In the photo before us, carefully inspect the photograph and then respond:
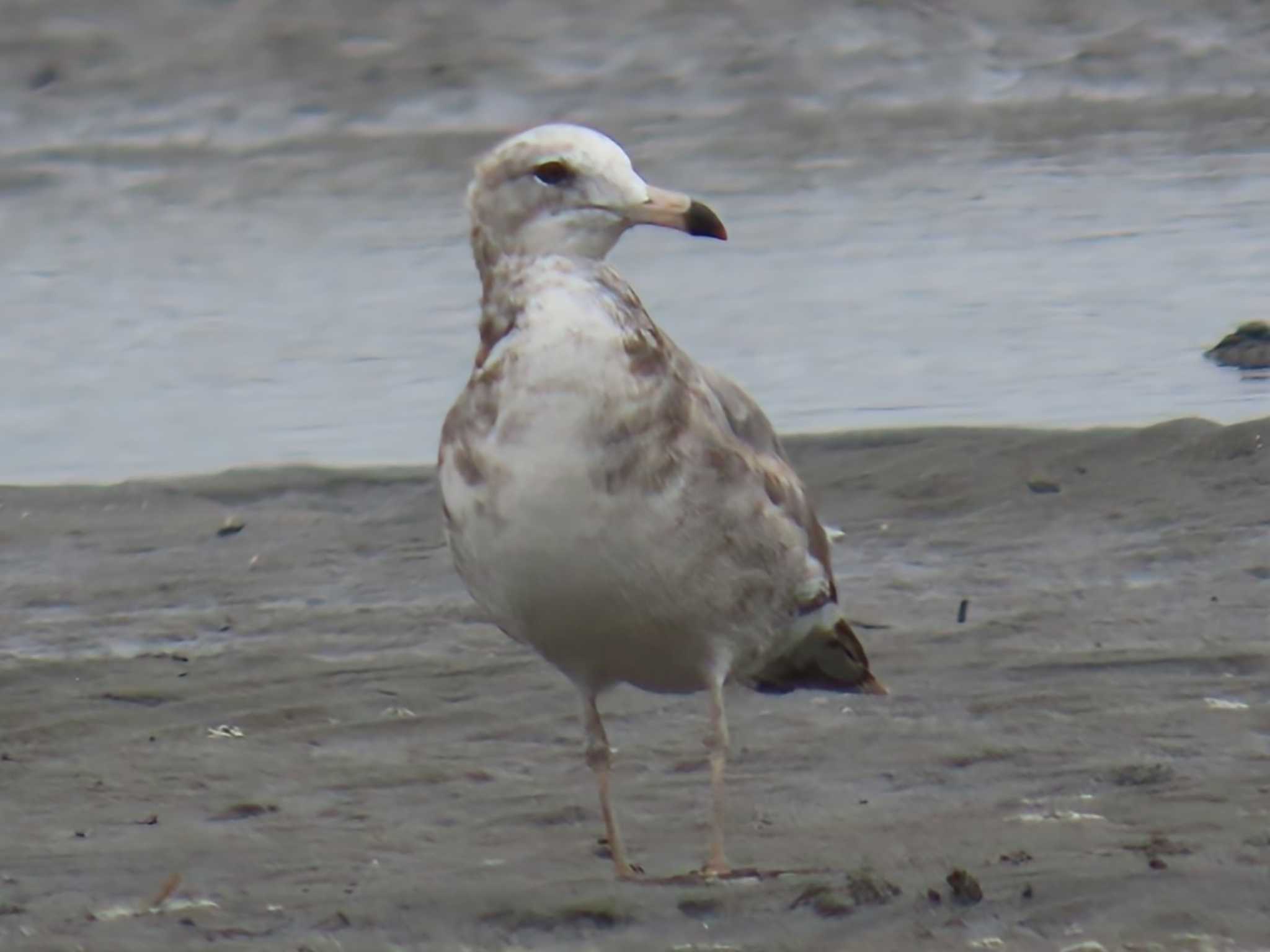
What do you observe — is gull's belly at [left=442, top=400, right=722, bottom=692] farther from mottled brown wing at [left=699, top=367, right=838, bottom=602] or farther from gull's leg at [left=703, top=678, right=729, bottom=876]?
mottled brown wing at [left=699, top=367, right=838, bottom=602]

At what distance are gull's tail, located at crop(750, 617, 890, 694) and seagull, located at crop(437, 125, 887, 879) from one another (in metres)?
0.18

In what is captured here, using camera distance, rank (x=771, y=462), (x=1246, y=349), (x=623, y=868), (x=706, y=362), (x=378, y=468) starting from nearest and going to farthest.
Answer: (x=623, y=868), (x=771, y=462), (x=378, y=468), (x=1246, y=349), (x=706, y=362)

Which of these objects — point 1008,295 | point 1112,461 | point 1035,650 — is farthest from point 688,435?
point 1008,295

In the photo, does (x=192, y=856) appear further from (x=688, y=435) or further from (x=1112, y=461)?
(x=1112, y=461)

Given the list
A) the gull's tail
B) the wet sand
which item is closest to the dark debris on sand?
the wet sand

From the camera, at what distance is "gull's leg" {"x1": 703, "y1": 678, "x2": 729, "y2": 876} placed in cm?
512

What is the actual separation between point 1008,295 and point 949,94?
212 inches

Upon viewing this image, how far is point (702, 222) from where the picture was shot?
5.32 metres

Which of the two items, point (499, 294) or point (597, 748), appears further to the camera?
point (597, 748)

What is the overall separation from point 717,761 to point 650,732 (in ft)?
3.27

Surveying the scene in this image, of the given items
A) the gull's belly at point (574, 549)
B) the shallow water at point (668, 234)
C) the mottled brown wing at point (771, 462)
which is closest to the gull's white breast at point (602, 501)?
the gull's belly at point (574, 549)

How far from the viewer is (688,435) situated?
5.06 m

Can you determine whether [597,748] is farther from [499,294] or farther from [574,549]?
[499,294]

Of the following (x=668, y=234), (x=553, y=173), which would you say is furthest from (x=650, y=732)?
(x=668, y=234)
